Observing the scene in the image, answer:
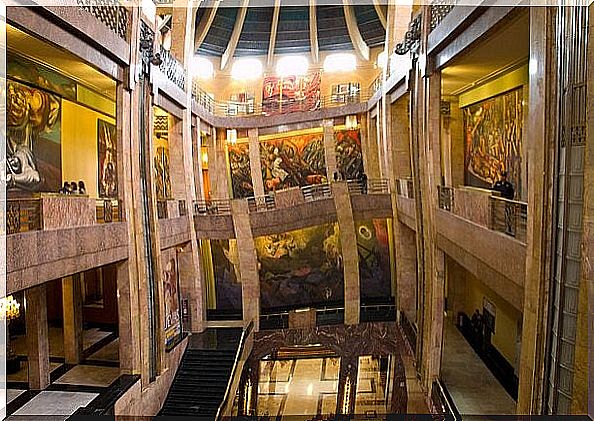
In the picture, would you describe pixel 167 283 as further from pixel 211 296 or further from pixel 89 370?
pixel 89 370

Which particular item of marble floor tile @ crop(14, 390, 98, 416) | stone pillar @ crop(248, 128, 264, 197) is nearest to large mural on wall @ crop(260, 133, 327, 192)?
stone pillar @ crop(248, 128, 264, 197)

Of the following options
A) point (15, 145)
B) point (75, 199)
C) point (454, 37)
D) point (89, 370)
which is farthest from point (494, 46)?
point (89, 370)

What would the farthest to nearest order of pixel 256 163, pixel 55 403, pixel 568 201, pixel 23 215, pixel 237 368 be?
pixel 55 403 < pixel 256 163 < pixel 237 368 < pixel 23 215 < pixel 568 201

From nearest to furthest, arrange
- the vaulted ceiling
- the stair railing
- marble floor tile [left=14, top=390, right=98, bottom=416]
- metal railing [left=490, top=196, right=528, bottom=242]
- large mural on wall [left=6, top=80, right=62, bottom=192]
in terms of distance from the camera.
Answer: metal railing [left=490, top=196, right=528, bottom=242]
the stair railing
the vaulted ceiling
marble floor tile [left=14, top=390, right=98, bottom=416]
large mural on wall [left=6, top=80, right=62, bottom=192]

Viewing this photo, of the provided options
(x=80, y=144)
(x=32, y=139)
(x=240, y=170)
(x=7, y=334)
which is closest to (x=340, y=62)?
(x=240, y=170)

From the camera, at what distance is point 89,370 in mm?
8664

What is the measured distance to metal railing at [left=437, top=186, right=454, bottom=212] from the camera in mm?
6773

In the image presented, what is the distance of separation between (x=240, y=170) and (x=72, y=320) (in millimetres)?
4545

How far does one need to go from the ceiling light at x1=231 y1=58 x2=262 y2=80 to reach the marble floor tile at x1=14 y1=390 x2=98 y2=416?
4195mm

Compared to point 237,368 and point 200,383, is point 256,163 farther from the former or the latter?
point 200,383

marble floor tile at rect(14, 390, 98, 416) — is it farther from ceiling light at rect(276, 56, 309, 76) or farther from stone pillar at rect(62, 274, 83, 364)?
ceiling light at rect(276, 56, 309, 76)

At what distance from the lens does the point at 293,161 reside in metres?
6.71

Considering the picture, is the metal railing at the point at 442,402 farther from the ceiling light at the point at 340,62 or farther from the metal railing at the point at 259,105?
the ceiling light at the point at 340,62

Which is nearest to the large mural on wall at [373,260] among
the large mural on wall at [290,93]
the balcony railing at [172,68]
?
the large mural on wall at [290,93]
